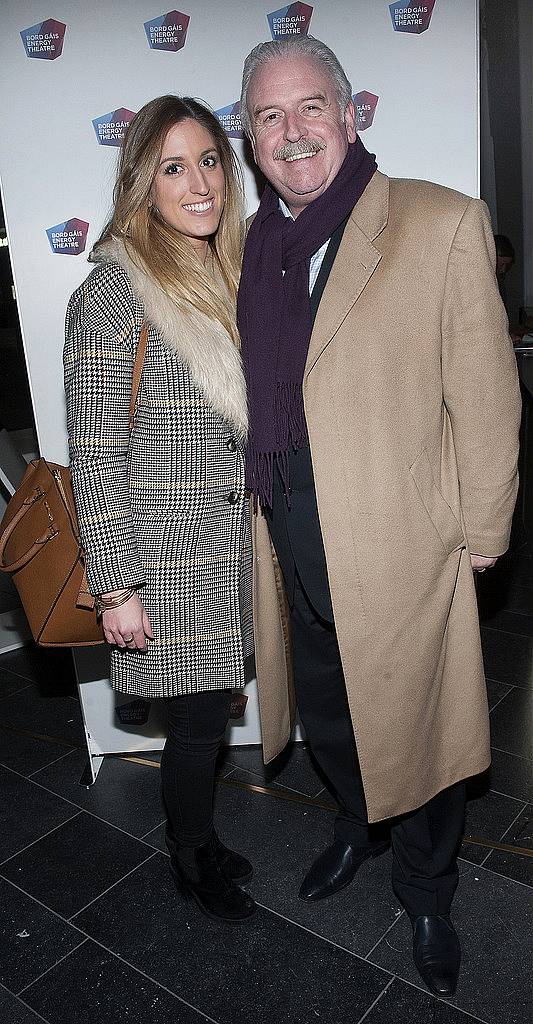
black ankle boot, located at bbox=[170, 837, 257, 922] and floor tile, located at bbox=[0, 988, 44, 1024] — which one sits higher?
black ankle boot, located at bbox=[170, 837, 257, 922]

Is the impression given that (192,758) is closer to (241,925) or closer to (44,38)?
(241,925)

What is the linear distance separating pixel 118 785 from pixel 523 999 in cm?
139

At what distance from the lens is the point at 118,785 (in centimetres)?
270

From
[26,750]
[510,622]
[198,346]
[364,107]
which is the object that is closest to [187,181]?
[198,346]

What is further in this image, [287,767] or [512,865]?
[287,767]

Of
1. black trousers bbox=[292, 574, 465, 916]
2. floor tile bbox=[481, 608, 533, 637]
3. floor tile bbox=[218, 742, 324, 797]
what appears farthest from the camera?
floor tile bbox=[481, 608, 533, 637]

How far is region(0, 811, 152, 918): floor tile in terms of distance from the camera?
87.8 inches

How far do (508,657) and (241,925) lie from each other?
70.6 inches

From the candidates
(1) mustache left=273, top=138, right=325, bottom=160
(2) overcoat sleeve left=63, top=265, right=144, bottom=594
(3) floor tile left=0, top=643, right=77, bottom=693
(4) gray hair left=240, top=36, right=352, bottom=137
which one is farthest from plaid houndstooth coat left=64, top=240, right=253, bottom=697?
(3) floor tile left=0, top=643, right=77, bottom=693

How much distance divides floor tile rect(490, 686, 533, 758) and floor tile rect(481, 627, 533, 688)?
100 mm

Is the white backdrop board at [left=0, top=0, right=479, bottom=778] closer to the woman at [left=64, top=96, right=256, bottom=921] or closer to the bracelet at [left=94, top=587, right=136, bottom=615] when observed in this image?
the woman at [left=64, top=96, right=256, bottom=921]

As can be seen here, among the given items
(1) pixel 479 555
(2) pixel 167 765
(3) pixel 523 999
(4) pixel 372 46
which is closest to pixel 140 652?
(2) pixel 167 765

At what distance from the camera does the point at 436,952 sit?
188 cm

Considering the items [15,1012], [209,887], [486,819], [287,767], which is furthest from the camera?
[287,767]
